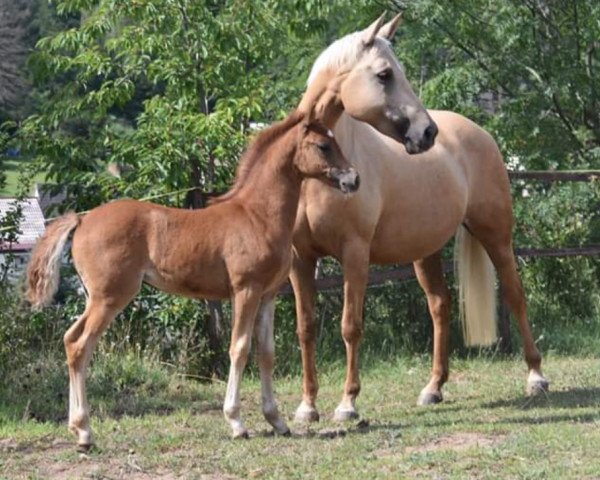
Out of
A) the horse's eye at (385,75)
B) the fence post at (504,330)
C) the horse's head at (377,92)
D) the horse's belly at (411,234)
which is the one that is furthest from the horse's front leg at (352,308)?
the fence post at (504,330)

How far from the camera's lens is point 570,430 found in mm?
6426

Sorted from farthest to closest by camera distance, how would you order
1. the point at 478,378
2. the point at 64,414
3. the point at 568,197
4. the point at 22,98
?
the point at 22,98, the point at 568,197, the point at 478,378, the point at 64,414

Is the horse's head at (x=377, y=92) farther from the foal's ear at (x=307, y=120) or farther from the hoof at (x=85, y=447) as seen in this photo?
the hoof at (x=85, y=447)

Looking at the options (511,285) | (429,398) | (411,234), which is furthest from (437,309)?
(411,234)

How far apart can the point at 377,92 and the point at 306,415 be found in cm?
200

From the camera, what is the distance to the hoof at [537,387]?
8.21 meters

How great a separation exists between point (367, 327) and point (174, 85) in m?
2.71

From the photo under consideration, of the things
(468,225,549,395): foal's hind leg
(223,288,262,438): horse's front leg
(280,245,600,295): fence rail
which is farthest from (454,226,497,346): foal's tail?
(223,288,262,438): horse's front leg

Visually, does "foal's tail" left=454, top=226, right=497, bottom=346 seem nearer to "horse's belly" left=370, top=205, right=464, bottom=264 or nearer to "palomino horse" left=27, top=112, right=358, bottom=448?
"horse's belly" left=370, top=205, right=464, bottom=264

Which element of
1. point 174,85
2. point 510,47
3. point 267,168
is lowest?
point 267,168

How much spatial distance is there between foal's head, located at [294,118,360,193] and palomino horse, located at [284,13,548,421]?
467 mm

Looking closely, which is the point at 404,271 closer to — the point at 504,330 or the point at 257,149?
the point at 504,330

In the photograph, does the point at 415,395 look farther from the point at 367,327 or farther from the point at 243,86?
the point at 243,86

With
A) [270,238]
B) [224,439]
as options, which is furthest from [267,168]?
[224,439]
